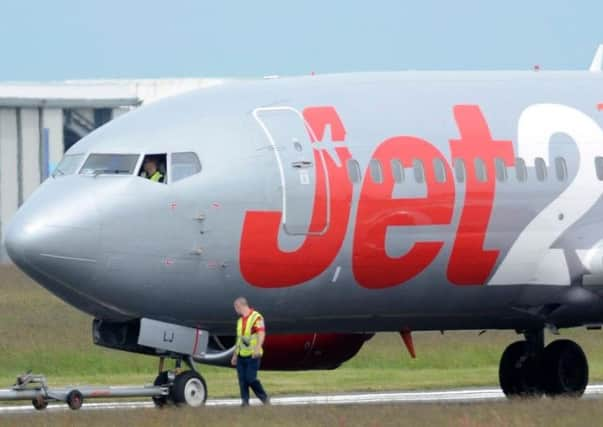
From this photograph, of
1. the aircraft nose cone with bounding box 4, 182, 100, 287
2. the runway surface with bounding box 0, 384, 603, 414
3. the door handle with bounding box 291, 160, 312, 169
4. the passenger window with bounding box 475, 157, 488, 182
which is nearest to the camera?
the aircraft nose cone with bounding box 4, 182, 100, 287

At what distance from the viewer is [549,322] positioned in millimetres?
30328

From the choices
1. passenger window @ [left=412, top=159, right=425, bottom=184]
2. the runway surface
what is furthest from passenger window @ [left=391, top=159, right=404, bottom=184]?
the runway surface

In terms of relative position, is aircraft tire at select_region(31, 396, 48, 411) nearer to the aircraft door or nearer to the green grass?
the aircraft door

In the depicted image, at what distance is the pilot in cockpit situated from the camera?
27.1m

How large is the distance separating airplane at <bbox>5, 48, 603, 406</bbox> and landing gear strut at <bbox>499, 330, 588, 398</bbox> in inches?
55.3

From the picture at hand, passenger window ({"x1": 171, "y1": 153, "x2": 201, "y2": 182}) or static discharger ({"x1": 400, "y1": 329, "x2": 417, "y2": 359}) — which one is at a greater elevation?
passenger window ({"x1": 171, "y1": 153, "x2": 201, "y2": 182})

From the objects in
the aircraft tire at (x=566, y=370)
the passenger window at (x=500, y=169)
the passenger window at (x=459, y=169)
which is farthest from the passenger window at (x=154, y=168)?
the aircraft tire at (x=566, y=370)

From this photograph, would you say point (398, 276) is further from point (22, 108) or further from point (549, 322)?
point (22, 108)

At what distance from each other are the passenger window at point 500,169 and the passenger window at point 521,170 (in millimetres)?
199

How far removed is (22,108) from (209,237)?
9360 centimetres

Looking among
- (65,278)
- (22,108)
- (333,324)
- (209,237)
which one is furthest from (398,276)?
(22,108)

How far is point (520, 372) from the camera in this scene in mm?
32844

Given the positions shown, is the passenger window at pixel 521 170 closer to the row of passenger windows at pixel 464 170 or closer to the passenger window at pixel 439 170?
the row of passenger windows at pixel 464 170

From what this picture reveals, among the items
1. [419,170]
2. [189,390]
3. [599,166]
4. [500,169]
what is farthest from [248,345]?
[599,166]
